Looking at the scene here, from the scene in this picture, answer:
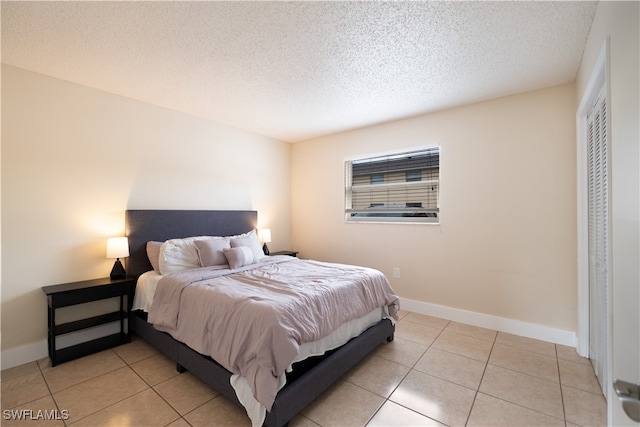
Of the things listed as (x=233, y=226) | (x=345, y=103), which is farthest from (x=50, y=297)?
(x=345, y=103)

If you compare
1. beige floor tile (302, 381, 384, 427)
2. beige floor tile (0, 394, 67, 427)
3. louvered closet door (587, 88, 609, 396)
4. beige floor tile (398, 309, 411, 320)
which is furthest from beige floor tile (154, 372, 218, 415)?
louvered closet door (587, 88, 609, 396)

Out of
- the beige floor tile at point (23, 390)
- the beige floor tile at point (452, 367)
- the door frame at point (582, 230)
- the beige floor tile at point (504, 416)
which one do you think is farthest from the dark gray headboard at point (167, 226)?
the door frame at point (582, 230)

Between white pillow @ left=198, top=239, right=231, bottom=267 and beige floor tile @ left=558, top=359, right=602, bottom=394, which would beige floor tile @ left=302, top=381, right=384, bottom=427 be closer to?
beige floor tile @ left=558, top=359, right=602, bottom=394

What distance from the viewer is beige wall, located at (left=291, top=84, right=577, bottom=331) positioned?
2.71 m

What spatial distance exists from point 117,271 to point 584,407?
400 cm

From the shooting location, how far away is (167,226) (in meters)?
3.27

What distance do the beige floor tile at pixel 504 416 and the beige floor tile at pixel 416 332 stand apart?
2.88 feet

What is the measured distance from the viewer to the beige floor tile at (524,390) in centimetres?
183

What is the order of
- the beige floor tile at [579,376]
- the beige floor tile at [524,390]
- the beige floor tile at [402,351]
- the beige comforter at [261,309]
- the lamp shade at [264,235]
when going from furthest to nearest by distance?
the lamp shade at [264,235] < the beige floor tile at [402,351] < the beige floor tile at [579,376] < the beige floor tile at [524,390] < the beige comforter at [261,309]

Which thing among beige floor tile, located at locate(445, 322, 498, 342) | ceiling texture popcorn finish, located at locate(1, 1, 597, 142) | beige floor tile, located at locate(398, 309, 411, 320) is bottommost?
beige floor tile, located at locate(398, 309, 411, 320)

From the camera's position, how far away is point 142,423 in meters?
1.71

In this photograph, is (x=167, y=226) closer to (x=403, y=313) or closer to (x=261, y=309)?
(x=261, y=309)

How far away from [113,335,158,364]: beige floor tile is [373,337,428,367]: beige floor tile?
2.12 m

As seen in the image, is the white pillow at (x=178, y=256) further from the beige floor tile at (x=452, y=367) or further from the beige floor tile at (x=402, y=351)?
the beige floor tile at (x=452, y=367)
